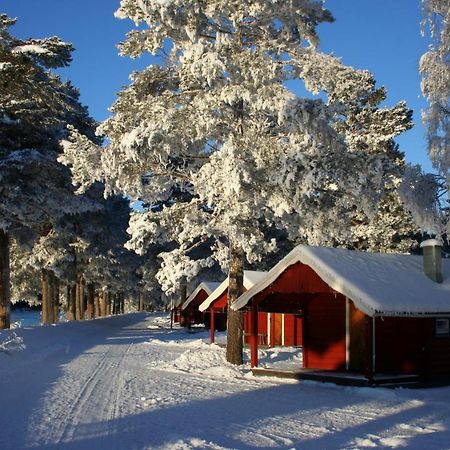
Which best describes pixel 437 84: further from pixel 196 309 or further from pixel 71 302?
pixel 71 302

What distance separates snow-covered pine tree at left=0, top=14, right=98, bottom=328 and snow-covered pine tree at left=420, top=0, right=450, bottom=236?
56.3 feet

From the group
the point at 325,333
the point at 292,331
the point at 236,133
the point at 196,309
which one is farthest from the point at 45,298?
the point at 236,133

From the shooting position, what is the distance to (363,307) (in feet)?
50.4

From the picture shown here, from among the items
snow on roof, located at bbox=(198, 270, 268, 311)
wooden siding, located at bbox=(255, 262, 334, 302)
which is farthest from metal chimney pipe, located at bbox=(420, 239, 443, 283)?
snow on roof, located at bbox=(198, 270, 268, 311)

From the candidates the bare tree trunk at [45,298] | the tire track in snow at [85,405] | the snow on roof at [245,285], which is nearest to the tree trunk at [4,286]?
the snow on roof at [245,285]

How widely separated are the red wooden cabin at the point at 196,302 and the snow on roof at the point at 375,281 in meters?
24.3

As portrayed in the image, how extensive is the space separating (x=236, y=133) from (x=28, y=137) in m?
13.7

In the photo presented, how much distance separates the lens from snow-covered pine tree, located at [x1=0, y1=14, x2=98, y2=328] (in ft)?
87.9

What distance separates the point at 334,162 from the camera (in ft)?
56.5

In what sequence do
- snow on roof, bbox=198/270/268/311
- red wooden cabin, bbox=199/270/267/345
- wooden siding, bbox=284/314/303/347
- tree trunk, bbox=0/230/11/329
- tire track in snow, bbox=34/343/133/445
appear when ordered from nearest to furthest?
tire track in snow, bbox=34/343/133/445 < tree trunk, bbox=0/230/11/329 < wooden siding, bbox=284/314/303/347 < snow on roof, bbox=198/270/268/311 < red wooden cabin, bbox=199/270/267/345

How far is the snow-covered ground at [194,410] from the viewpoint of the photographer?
948 cm

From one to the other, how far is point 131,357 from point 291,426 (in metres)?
13.9

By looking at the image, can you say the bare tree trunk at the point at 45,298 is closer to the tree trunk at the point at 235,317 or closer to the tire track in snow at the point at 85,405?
the tire track in snow at the point at 85,405

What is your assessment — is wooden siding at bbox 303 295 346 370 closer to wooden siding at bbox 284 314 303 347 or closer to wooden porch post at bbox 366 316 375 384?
wooden porch post at bbox 366 316 375 384
